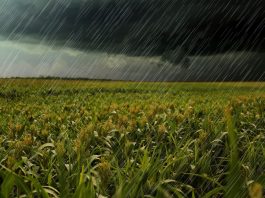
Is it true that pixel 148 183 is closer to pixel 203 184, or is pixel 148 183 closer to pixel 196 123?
pixel 203 184

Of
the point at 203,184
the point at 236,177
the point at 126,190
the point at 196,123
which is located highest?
the point at 236,177

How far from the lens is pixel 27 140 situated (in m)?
3.52

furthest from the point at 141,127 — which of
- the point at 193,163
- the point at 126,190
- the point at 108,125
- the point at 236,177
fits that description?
the point at 236,177

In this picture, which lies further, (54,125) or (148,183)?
(54,125)

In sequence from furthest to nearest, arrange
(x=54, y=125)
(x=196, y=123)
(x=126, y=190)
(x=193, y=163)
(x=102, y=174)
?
(x=196, y=123) < (x=54, y=125) < (x=193, y=163) < (x=102, y=174) < (x=126, y=190)

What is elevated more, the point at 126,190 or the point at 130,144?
the point at 126,190

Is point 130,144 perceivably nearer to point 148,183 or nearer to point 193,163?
point 193,163

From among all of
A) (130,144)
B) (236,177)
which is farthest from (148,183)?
(130,144)

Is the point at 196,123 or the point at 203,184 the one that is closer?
the point at 203,184

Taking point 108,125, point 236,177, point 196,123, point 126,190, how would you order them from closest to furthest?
point 236,177 → point 126,190 → point 108,125 → point 196,123

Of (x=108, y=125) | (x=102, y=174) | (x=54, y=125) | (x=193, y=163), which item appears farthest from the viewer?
(x=54, y=125)

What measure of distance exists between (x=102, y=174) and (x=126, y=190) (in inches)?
14.3

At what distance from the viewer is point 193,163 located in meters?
3.54

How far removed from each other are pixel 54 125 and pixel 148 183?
2510 millimetres
